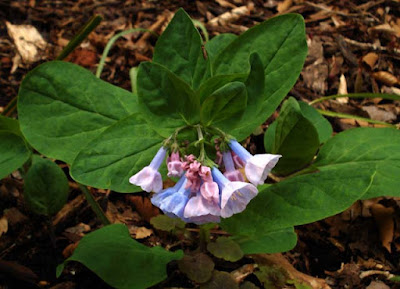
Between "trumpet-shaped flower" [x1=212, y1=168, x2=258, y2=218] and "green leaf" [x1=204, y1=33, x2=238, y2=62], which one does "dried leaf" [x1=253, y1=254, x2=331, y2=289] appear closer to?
"trumpet-shaped flower" [x1=212, y1=168, x2=258, y2=218]

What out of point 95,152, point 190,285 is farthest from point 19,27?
point 190,285

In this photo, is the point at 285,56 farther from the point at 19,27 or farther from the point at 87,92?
the point at 19,27

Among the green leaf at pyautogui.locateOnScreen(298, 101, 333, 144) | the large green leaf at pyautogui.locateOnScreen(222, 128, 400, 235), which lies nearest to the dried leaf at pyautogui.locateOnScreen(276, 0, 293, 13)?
the green leaf at pyautogui.locateOnScreen(298, 101, 333, 144)

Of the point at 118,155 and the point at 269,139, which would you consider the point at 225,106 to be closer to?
the point at 118,155

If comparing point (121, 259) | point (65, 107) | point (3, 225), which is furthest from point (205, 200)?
point (3, 225)

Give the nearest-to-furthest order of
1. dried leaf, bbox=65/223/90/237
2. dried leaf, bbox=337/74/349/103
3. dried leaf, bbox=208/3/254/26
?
dried leaf, bbox=65/223/90/237 < dried leaf, bbox=337/74/349/103 < dried leaf, bbox=208/3/254/26

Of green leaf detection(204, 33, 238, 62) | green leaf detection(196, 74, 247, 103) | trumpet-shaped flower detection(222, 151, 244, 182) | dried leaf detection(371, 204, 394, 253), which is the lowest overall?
dried leaf detection(371, 204, 394, 253)

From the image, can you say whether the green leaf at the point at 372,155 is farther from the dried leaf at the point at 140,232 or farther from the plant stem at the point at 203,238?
the dried leaf at the point at 140,232
